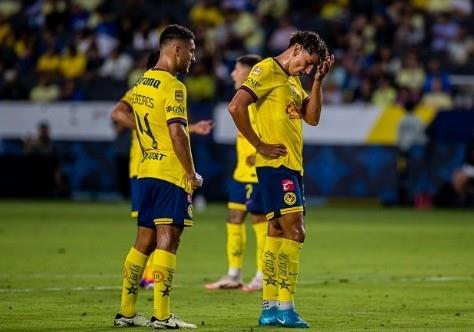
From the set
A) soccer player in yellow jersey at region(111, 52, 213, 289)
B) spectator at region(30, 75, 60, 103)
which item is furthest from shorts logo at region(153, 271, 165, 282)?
spectator at region(30, 75, 60, 103)

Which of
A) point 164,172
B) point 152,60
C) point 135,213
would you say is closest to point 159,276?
point 164,172

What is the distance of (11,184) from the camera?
32406 millimetres

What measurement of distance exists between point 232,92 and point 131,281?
20465 mm

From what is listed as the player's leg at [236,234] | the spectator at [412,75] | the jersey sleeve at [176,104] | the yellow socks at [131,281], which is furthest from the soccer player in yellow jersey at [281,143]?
the spectator at [412,75]

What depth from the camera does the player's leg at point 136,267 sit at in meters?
11.0

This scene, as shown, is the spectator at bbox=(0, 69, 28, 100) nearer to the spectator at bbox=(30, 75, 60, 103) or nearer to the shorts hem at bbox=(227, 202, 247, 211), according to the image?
the spectator at bbox=(30, 75, 60, 103)

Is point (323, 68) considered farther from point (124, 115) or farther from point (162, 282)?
point (124, 115)

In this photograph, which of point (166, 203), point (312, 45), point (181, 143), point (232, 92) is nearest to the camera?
point (181, 143)

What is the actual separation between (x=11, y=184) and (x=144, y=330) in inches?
875

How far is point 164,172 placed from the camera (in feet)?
35.8

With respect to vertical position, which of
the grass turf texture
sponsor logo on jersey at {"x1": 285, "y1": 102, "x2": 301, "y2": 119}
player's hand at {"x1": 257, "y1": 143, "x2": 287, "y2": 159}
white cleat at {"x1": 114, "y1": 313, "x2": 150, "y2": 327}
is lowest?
the grass turf texture

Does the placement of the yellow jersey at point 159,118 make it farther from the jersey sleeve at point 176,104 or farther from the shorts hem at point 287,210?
the shorts hem at point 287,210

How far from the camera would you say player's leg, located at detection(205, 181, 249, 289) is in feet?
48.3

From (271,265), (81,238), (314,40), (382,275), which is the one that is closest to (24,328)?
(271,265)
